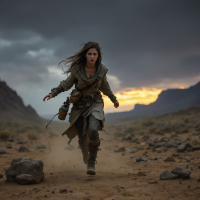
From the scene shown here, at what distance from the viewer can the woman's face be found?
4422 millimetres

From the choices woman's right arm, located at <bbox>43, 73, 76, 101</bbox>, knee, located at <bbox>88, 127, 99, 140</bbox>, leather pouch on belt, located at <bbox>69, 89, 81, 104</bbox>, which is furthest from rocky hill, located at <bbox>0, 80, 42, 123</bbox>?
knee, located at <bbox>88, 127, 99, 140</bbox>

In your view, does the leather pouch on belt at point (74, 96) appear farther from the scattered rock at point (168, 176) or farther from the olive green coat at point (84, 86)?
the scattered rock at point (168, 176)

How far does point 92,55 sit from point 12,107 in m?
40.8

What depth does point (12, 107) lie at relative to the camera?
135ft

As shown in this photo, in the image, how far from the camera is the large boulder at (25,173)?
3577mm

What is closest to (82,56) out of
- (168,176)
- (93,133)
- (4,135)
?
(93,133)

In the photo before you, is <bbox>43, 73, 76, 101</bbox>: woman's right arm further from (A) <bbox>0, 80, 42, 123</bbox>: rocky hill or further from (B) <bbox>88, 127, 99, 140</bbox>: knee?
(A) <bbox>0, 80, 42, 123</bbox>: rocky hill

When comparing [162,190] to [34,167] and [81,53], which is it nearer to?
[34,167]

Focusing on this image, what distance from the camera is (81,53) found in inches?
184

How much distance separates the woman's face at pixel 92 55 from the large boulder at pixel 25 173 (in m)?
2.40

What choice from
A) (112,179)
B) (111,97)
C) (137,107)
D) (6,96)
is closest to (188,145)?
(111,97)

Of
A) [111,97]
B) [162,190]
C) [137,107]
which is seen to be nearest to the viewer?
[162,190]

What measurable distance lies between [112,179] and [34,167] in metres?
1.50

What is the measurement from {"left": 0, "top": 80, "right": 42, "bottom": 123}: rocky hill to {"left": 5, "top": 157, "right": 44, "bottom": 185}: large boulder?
3457 centimetres
